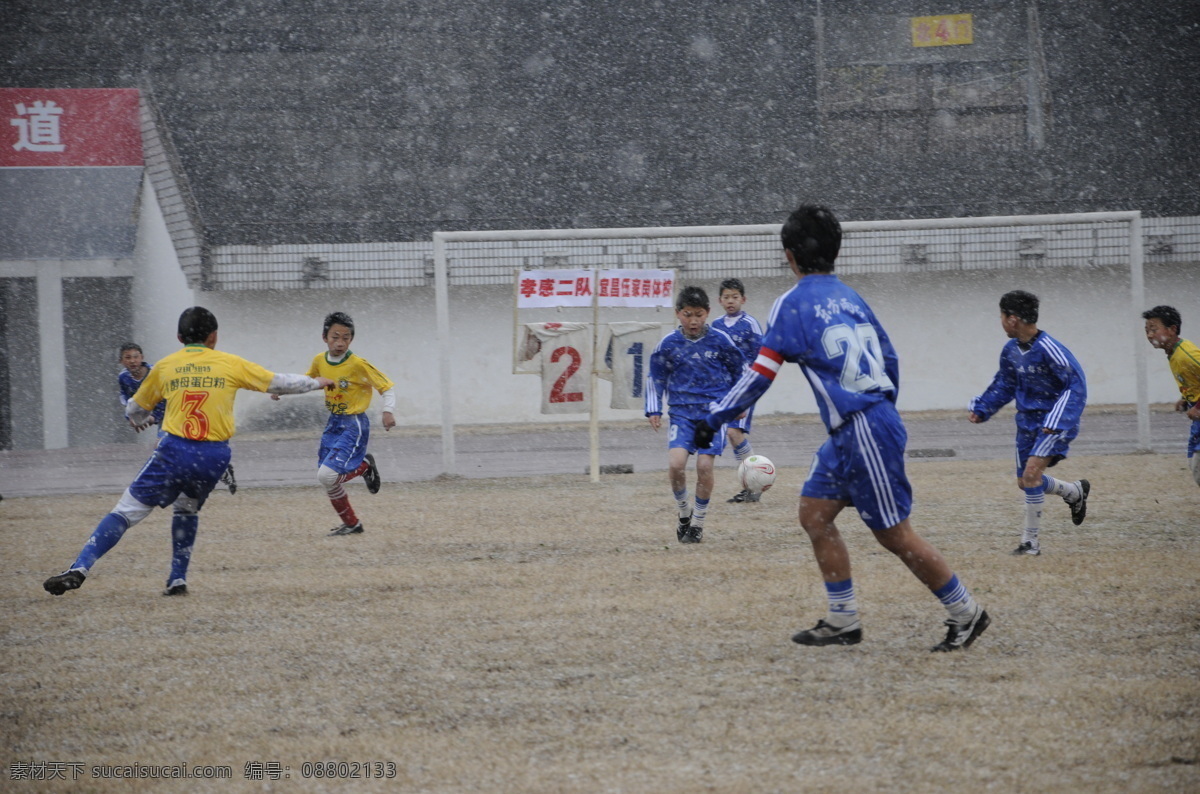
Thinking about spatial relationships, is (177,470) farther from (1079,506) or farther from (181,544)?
(1079,506)

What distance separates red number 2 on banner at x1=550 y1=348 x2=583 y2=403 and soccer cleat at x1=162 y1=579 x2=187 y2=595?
5.91m

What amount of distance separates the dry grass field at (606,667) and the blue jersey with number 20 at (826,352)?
3.61ft

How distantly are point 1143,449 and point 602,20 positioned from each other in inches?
646

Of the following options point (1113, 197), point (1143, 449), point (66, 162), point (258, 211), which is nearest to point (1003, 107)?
point (1113, 197)

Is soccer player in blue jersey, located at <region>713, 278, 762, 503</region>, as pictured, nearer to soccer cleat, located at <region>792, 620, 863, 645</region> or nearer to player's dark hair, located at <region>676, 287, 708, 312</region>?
player's dark hair, located at <region>676, 287, 708, 312</region>

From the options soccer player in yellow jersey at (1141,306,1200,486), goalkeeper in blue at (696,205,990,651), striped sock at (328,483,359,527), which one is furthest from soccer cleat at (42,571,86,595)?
soccer player in yellow jersey at (1141,306,1200,486)

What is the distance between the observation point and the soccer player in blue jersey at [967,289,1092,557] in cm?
726

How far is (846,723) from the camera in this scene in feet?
13.3

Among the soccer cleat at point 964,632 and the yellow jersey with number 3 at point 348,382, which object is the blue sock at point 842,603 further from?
the yellow jersey with number 3 at point 348,382

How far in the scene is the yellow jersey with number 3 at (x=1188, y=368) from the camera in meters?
7.83

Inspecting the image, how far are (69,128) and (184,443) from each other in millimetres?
16400

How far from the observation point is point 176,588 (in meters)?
6.86

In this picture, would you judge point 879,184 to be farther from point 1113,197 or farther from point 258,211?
point 258,211

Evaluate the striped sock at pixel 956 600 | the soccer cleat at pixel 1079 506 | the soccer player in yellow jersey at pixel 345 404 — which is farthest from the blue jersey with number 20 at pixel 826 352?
the soccer player in yellow jersey at pixel 345 404
